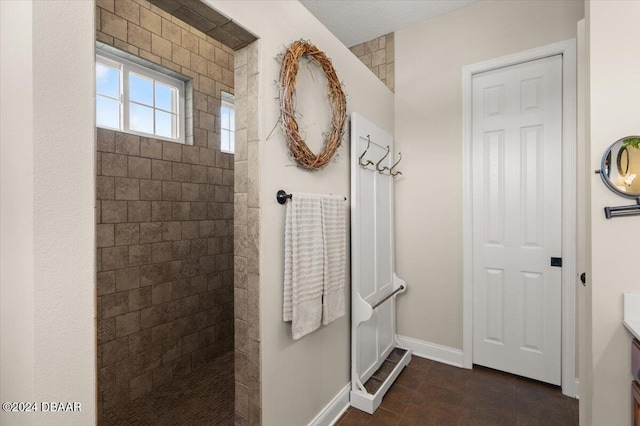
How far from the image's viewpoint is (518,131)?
231cm

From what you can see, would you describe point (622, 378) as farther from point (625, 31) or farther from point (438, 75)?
point (438, 75)

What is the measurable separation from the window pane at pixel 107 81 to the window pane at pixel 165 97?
10.9 inches

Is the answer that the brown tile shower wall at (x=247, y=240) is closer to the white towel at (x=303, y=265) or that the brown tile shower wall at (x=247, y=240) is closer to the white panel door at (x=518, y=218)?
the white towel at (x=303, y=265)

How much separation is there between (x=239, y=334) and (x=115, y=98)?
179cm

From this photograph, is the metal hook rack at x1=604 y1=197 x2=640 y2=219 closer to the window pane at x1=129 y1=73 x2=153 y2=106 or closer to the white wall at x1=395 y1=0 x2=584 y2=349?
the white wall at x1=395 y1=0 x2=584 y2=349

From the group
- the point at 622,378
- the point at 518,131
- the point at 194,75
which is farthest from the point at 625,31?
the point at 194,75

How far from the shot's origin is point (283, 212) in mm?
1485

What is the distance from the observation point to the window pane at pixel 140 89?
2.19 metres

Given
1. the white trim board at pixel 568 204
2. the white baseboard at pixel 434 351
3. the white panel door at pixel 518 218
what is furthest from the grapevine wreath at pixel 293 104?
the white baseboard at pixel 434 351

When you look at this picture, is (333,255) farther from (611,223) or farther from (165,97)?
(165,97)

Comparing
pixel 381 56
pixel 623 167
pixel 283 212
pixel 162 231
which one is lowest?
pixel 162 231

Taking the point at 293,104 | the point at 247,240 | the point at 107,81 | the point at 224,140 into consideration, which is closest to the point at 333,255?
the point at 247,240

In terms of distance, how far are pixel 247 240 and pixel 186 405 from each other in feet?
4.58

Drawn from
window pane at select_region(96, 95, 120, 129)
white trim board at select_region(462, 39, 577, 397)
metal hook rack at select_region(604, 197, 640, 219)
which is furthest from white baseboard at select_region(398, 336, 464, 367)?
window pane at select_region(96, 95, 120, 129)
